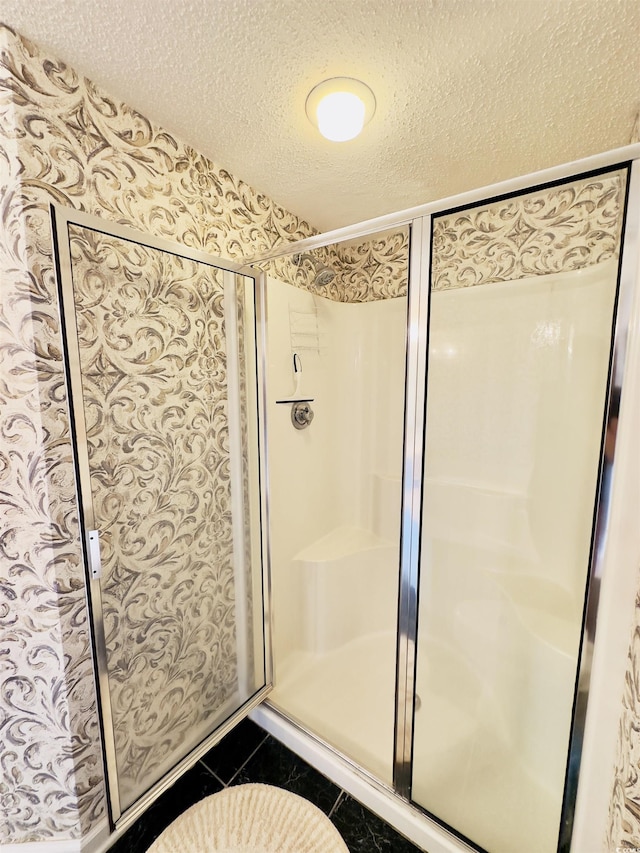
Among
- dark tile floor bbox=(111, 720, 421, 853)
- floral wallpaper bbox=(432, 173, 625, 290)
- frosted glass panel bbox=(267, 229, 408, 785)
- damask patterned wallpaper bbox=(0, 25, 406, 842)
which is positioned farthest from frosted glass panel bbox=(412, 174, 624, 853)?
damask patterned wallpaper bbox=(0, 25, 406, 842)

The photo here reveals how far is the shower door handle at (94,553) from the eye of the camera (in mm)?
945

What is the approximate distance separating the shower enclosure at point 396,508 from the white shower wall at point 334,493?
0.06ft

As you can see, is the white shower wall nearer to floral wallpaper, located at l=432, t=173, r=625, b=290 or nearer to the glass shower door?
the glass shower door

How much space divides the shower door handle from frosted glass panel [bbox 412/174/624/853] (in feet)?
3.32

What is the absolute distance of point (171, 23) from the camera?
81cm

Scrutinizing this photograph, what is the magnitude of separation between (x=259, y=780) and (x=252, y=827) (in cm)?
17

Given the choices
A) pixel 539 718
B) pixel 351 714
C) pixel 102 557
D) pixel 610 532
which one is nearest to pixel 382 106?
pixel 610 532

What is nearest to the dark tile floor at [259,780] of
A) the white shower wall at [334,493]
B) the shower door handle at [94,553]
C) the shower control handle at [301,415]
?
the white shower wall at [334,493]

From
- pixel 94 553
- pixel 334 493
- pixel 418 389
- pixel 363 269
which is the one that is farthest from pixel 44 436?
pixel 363 269

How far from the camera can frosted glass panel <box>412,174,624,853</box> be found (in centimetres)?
113

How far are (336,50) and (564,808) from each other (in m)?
2.08

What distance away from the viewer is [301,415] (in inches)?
70.8

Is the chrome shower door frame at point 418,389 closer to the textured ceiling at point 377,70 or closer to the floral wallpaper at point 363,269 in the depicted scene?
the textured ceiling at point 377,70

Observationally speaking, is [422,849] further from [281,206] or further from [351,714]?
[281,206]
